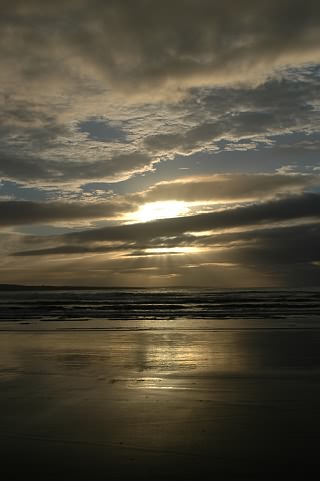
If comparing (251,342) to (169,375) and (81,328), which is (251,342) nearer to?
(169,375)

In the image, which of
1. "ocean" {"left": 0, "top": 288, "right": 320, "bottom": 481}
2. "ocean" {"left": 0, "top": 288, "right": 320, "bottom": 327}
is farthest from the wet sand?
"ocean" {"left": 0, "top": 288, "right": 320, "bottom": 327}

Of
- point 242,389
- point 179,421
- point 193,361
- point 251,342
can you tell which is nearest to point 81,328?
point 251,342

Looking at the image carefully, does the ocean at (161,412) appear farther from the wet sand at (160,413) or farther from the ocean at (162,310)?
the ocean at (162,310)

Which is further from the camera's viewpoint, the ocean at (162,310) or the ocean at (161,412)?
the ocean at (162,310)

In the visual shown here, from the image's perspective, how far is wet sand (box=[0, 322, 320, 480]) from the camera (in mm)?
6621

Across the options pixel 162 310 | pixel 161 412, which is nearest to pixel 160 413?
pixel 161 412

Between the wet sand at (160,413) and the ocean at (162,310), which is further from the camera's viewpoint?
the ocean at (162,310)

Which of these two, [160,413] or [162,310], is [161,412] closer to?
[160,413]

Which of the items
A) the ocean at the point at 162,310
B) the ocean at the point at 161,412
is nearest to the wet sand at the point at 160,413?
the ocean at the point at 161,412

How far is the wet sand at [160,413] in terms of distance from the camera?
6621 mm

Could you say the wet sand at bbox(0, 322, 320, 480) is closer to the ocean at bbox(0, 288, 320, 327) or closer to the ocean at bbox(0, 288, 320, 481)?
the ocean at bbox(0, 288, 320, 481)

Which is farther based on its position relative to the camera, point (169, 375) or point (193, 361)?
point (193, 361)

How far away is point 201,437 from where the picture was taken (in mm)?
7633

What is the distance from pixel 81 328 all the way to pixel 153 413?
18089 millimetres
